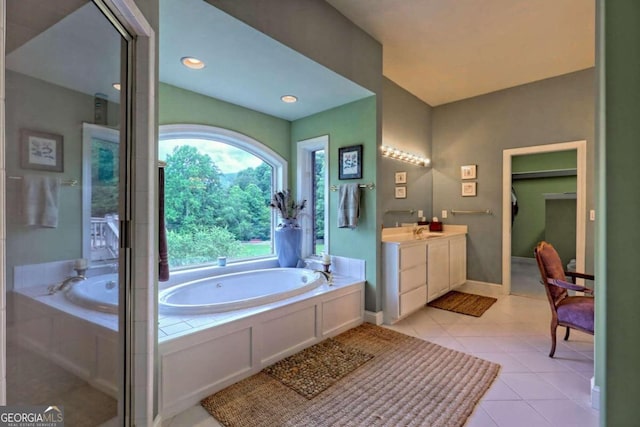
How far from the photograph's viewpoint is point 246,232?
11.0 ft

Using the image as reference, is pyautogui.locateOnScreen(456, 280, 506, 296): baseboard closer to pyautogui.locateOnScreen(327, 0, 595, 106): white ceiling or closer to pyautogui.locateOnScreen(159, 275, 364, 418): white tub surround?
pyautogui.locateOnScreen(159, 275, 364, 418): white tub surround

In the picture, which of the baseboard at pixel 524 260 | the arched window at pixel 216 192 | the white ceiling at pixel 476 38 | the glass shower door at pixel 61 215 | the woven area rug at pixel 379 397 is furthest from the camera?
the baseboard at pixel 524 260

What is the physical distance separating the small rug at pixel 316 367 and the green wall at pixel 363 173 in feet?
2.46

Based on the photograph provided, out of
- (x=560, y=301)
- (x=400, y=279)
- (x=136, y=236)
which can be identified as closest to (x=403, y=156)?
(x=400, y=279)

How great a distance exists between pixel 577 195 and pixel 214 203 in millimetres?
4502

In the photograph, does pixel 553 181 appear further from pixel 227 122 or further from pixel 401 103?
pixel 227 122

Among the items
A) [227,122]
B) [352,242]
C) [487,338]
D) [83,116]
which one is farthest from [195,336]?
[487,338]

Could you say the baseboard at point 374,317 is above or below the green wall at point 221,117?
below

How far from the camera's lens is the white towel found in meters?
0.91

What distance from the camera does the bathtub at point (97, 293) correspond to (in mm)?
1164

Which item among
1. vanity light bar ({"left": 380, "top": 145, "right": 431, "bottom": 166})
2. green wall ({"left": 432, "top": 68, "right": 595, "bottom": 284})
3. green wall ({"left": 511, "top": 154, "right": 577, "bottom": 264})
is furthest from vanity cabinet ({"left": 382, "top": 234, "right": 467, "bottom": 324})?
green wall ({"left": 511, "top": 154, "right": 577, "bottom": 264})

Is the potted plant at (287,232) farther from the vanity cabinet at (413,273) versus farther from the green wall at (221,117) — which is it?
the vanity cabinet at (413,273)

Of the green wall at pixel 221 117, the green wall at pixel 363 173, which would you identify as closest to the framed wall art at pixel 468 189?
the green wall at pixel 363 173

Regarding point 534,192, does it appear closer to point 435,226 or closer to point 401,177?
point 435,226
